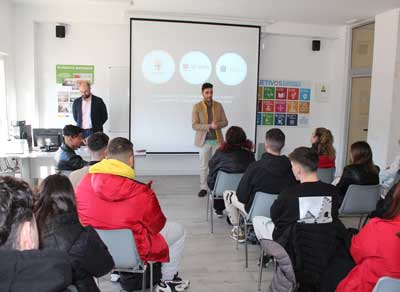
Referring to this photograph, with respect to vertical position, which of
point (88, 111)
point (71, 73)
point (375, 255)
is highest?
point (71, 73)

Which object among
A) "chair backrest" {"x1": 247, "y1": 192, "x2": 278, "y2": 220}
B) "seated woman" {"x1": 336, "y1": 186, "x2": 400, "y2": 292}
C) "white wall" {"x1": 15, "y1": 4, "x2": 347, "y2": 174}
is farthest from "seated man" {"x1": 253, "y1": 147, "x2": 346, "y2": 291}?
"white wall" {"x1": 15, "y1": 4, "x2": 347, "y2": 174}

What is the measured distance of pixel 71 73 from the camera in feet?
22.1

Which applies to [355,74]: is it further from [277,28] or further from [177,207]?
[177,207]

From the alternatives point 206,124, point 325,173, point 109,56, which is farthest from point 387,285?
point 109,56

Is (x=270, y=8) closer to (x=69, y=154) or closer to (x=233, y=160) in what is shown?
(x=233, y=160)

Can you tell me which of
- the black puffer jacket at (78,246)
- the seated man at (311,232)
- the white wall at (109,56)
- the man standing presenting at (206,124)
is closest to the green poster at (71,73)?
the white wall at (109,56)

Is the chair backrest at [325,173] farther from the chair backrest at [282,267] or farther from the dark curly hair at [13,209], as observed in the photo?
the dark curly hair at [13,209]

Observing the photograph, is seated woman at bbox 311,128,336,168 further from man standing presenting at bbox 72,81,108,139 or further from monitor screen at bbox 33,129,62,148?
monitor screen at bbox 33,129,62,148

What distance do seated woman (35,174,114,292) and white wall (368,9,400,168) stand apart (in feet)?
18.6

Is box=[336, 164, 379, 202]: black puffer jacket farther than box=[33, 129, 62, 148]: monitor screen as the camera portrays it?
No

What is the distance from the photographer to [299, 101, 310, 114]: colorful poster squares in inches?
309

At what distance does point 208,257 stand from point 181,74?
4.12 meters

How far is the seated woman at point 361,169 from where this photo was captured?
364cm

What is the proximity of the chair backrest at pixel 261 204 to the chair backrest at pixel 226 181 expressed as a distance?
0.86 m
